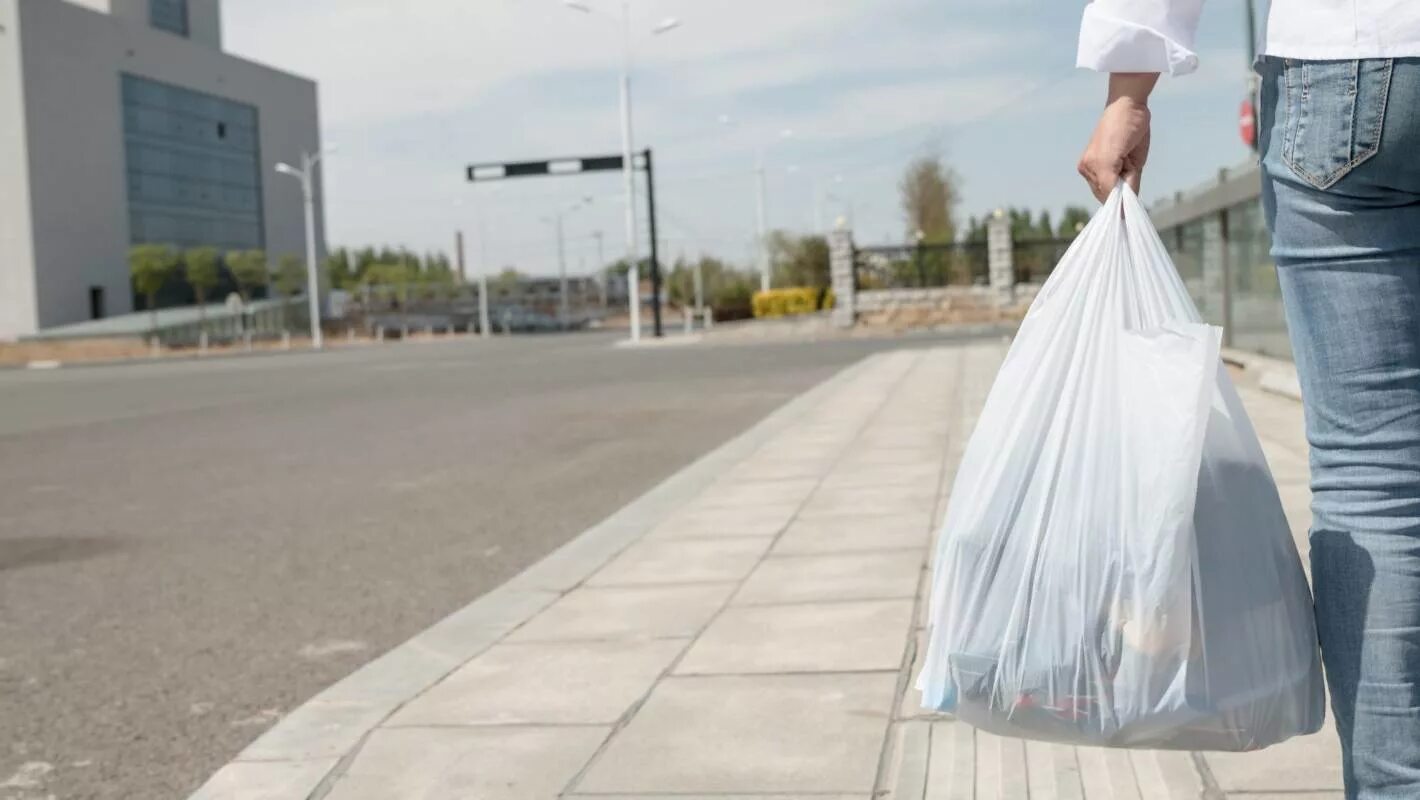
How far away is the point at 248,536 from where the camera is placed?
6.59m

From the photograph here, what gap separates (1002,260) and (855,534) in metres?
33.4

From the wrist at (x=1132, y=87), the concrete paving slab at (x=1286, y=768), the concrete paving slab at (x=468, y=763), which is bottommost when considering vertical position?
the concrete paving slab at (x=468, y=763)

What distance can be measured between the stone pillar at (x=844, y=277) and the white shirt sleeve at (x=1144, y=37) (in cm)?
3592

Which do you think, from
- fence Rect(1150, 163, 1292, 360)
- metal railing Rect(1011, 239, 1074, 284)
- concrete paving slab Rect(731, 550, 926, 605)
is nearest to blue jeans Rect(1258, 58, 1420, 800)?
concrete paving slab Rect(731, 550, 926, 605)

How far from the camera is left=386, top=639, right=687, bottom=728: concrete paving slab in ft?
10.7

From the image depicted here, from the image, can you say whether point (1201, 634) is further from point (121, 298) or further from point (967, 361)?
point (121, 298)

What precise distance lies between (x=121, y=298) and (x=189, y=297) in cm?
548

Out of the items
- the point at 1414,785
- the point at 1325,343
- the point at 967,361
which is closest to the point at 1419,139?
the point at 1325,343

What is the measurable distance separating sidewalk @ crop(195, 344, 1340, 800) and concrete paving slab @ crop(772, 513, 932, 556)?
0.05 ft

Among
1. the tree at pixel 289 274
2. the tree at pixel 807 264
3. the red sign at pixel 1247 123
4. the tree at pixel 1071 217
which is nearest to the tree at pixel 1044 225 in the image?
the tree at pixel 1071 217

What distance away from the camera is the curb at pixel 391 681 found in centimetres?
294

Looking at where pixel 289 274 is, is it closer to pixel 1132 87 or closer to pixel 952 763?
pixel 952 763

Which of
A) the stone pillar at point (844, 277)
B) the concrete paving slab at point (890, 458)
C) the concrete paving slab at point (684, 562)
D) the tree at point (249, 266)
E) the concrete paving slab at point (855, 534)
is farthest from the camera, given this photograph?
the tree at point (249, 266)

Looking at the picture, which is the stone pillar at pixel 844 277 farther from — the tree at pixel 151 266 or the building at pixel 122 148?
the building at pixel 122 148
